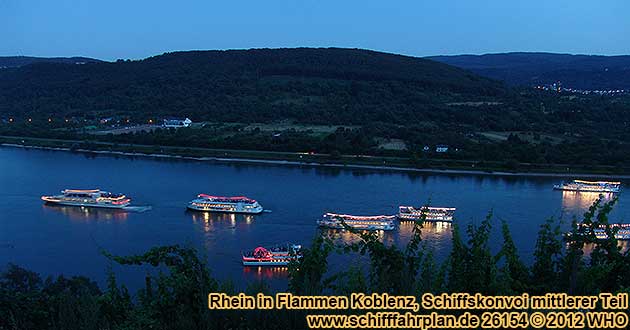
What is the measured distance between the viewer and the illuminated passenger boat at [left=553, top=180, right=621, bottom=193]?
8.28m

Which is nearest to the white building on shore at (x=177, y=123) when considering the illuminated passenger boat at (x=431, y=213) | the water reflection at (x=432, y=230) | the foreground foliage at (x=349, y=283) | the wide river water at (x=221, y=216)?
the wide river water at (x=221, y=216)

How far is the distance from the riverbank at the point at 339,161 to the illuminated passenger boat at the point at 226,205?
3.36 meters

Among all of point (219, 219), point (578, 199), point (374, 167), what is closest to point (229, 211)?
point (219, 219)

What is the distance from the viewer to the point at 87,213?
700 centimetres

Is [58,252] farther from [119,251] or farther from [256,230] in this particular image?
[256,230]

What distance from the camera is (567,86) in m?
28.4

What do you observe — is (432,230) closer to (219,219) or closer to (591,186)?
(219,219)

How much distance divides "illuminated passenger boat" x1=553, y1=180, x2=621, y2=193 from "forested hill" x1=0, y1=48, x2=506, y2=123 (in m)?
6.05

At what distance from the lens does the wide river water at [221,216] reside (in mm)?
5266

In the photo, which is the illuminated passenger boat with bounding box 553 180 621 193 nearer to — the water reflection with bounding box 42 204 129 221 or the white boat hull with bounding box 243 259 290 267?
the white boat hull with bounding box 243 259 290 267

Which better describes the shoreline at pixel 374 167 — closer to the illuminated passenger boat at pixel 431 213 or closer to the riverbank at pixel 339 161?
the riverbank at pixel 339 161

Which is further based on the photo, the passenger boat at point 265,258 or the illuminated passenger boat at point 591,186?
the illuminated passenger boat at point 591,186

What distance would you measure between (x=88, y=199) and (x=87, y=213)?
29cm

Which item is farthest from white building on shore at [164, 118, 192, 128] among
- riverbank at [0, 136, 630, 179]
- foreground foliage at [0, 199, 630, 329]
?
foreground foliage at [0, 199, 630, 329]
